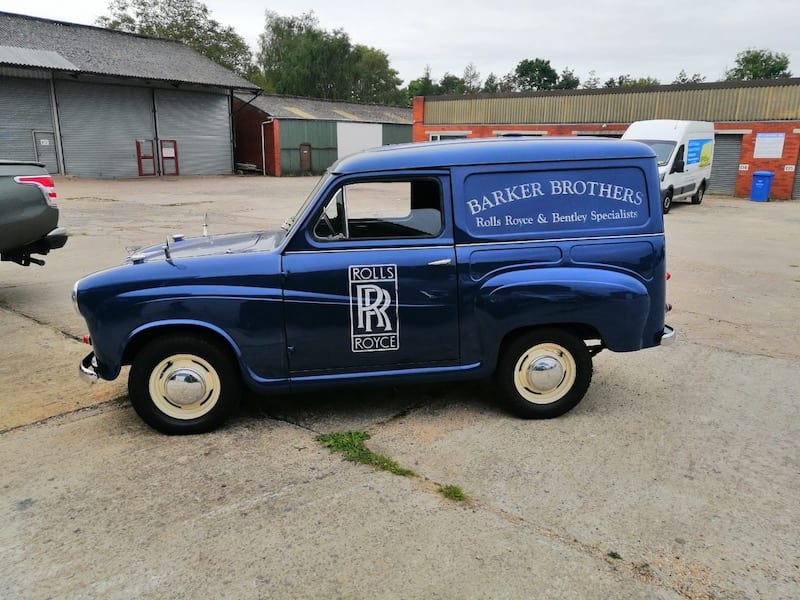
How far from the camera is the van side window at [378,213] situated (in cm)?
425

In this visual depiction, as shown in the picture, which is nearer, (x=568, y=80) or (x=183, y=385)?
(x=183, y=385)

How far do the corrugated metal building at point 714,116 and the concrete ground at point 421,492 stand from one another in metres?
22.7

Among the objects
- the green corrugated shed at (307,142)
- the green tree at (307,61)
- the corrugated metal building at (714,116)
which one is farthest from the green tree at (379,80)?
the corrugated metal building at (714,116)

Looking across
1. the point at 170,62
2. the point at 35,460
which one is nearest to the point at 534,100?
the point at 170,62

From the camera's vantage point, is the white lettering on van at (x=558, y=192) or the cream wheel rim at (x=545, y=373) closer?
the white lettering on van at (x=558, y=192)

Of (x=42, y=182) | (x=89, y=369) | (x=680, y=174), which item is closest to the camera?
(x=89, y=369)

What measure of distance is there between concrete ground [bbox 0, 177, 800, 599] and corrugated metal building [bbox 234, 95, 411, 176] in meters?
33.8

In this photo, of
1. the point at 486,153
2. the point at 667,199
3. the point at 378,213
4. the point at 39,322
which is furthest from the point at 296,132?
the point at 486,153

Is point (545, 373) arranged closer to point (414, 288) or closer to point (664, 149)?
point (414, 288)

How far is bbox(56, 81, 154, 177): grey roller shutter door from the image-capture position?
3138cm

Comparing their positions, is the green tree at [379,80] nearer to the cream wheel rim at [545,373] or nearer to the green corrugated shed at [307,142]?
the green corrugated shed at [307,142]

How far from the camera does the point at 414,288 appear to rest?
425 centimetres

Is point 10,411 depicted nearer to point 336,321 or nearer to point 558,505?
point 336,321

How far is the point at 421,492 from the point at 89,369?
2452 mm
